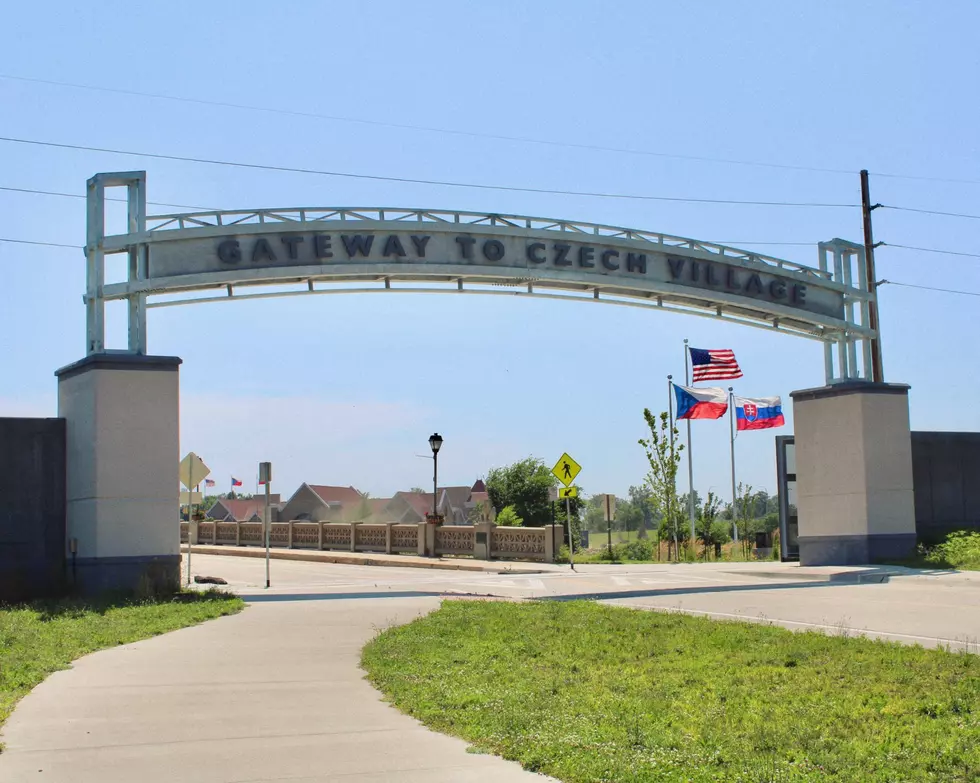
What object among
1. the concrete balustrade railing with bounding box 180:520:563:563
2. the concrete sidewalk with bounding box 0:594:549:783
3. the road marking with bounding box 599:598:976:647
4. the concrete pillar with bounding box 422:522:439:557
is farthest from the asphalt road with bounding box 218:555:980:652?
the concrete sidewalk with bounding box 0:594:549:783

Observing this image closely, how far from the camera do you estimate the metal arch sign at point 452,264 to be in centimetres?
1939

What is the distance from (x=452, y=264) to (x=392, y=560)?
606 inches

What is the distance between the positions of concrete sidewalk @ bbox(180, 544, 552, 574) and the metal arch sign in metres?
9.61

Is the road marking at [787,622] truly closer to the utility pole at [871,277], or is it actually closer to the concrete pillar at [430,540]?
the utility pole at [871,277]

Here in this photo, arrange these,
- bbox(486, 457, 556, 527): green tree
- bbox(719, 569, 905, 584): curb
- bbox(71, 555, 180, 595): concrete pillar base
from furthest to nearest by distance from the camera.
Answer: bbox(486, 457, 556, 527): green tree < bbox(719, 569, 905, 584): curb < bbox(71, 555, 180, 595): concrete pillar base

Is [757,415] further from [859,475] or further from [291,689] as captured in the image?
[291,689]

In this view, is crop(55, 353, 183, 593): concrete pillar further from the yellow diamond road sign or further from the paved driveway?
the yellow diamond road sign

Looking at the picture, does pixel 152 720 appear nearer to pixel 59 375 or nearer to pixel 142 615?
pixel 142 615

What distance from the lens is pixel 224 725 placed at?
808 cm

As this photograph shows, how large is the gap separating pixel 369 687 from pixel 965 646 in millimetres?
6224

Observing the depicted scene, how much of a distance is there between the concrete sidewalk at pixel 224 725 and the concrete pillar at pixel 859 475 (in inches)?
619

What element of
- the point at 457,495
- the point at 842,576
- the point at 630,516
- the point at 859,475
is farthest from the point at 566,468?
the point at 630,516

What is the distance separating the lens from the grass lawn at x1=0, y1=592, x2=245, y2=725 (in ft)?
34.2

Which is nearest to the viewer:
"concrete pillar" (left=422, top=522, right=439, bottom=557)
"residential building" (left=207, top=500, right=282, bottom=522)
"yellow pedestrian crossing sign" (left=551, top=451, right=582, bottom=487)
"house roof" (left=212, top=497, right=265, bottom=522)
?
"yellow pedestrian crossing sign" (left=551, top=451, right=582, bottom=487)
